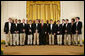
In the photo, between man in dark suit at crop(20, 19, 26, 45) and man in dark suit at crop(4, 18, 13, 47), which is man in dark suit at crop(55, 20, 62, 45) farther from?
man in dark suit at crop(4, 18, 13, 47)

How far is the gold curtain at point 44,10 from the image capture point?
1030cm

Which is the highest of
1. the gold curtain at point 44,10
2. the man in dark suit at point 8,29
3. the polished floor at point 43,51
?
the gold curtain at point 44,10

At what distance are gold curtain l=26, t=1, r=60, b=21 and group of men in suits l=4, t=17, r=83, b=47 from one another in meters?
2.03

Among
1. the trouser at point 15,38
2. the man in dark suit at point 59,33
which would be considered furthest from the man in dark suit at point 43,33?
the trouser at point 15,38

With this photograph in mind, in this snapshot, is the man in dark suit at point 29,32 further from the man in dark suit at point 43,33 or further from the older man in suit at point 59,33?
the older man in suit at point 59,33

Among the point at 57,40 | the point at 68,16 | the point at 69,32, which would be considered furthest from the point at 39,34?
the point at 68,16

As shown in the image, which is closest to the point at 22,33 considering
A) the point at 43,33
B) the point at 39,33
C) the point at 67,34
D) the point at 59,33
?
the point at 39,33

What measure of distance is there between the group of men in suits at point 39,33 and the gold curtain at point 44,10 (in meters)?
2.03

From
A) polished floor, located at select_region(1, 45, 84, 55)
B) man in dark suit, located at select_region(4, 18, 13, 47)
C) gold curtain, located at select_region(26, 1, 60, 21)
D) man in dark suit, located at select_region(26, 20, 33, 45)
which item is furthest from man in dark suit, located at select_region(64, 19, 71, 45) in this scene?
man in dark suit, located at select_region(4, 18, 13, 47)

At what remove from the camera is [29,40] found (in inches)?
323

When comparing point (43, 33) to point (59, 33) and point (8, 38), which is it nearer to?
point (59, 33)

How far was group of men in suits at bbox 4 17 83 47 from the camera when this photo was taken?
25.5 ft

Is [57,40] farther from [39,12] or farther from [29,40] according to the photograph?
[39,12]

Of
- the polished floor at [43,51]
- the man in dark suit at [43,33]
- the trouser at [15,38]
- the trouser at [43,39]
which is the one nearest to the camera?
the polished floor at [43,51]
